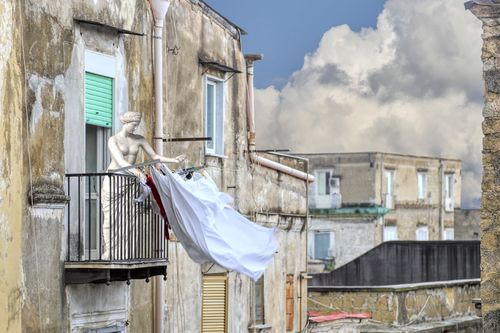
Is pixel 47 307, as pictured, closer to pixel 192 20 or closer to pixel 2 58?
pixel 2 58

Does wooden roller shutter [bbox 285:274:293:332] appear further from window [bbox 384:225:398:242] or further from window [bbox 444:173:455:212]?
window [bbox 444:173:455:212]

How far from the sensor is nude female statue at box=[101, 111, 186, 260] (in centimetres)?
1723

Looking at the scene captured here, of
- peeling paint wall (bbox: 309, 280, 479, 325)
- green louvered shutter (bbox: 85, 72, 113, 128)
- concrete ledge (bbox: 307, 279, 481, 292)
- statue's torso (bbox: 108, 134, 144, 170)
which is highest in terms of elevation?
green louvered shutter (bbox: 85, 72, 113, 128)

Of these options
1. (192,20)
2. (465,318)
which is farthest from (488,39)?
(465,318)

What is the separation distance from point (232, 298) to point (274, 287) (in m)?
2.75

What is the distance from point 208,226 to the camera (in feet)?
59.0

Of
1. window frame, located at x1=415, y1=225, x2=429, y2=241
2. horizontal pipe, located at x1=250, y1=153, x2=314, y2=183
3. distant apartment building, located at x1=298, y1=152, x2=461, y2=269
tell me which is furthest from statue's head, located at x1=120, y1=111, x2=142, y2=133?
window frame, located at x1=415, y1=225, x2=429, y2=241

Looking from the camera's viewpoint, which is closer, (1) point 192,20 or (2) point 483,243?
(2) point 483,243

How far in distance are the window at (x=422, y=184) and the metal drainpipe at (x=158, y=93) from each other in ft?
158

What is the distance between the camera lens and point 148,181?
1777 centimetres

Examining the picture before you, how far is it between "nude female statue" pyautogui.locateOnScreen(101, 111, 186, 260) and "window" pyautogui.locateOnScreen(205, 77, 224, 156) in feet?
15.0

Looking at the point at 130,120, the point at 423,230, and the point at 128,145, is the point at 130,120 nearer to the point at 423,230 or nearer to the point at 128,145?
the point at 128,145

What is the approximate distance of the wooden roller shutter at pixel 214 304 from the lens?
2250cm

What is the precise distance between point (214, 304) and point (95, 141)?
16.8 ft
